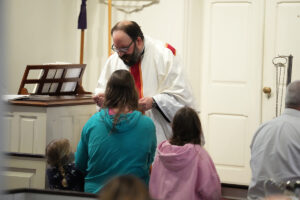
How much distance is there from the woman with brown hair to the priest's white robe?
0.96 metres

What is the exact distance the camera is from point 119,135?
283cm

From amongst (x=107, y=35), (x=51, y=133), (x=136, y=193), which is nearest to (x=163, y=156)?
(x=51, y=133)

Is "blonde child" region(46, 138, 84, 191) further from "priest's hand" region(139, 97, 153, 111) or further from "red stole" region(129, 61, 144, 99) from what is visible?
"red stole" region(129, 61, 144, 99)

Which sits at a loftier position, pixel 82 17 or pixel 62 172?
pixel 82 17

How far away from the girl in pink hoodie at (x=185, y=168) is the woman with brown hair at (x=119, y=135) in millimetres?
283

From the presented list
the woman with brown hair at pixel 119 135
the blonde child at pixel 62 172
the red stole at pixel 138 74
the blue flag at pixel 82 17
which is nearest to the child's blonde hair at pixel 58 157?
the blonde child at pixel 62 172

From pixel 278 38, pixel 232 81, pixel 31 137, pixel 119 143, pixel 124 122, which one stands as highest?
pixel 278 38

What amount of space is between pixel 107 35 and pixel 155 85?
9.24 feet

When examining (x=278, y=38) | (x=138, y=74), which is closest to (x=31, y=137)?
(x=138, y=74)

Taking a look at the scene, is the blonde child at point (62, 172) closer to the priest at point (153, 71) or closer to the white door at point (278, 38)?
the priest at point (153, 71)

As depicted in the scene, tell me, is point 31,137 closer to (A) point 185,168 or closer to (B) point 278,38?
(A) point 185,168

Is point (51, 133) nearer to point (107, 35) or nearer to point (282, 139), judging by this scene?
point (282, 139)

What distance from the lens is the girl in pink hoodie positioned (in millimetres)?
3100

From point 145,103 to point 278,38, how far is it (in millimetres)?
2974
